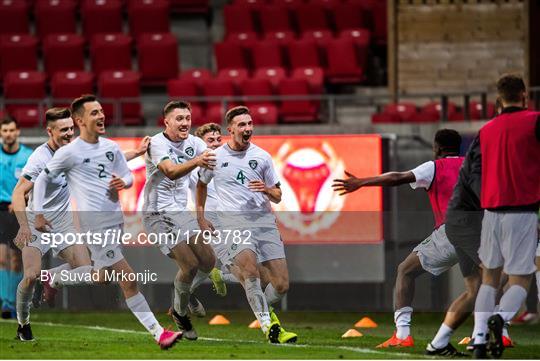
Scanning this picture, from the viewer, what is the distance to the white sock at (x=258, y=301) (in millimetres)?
11469

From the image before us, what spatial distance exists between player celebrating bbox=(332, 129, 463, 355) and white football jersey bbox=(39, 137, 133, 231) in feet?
6.14

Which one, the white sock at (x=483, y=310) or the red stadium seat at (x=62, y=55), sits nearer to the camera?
the white sock at (x=483, y=310)

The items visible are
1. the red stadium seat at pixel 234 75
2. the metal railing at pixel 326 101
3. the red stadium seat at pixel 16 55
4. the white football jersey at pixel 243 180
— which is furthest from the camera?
the red stadium seat at pixel 16 55

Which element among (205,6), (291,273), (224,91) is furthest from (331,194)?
(205,6)

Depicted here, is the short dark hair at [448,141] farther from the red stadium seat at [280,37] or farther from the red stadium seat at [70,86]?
the red stadium seat at [280,37]

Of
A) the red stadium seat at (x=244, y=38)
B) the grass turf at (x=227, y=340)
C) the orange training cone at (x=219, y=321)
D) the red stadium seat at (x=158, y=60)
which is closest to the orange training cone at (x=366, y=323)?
the grass turf at (x=227, y=340)

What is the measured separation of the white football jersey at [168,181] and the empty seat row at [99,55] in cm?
915

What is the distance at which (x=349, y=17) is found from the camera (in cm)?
2188

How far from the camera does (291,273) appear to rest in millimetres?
12945

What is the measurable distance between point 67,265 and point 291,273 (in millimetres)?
2326

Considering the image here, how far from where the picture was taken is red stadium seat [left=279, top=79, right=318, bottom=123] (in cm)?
1911

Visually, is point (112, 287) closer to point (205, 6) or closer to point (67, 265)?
point (67, 265)

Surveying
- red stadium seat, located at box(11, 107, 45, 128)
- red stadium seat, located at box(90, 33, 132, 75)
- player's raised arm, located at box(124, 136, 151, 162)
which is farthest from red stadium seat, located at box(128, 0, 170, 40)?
player's raised arm, located at box(124, 136, 151, 162)

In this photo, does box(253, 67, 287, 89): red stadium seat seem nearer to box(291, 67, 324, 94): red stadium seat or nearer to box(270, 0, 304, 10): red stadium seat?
box(291, 67, 324, 94): red stadium seat
